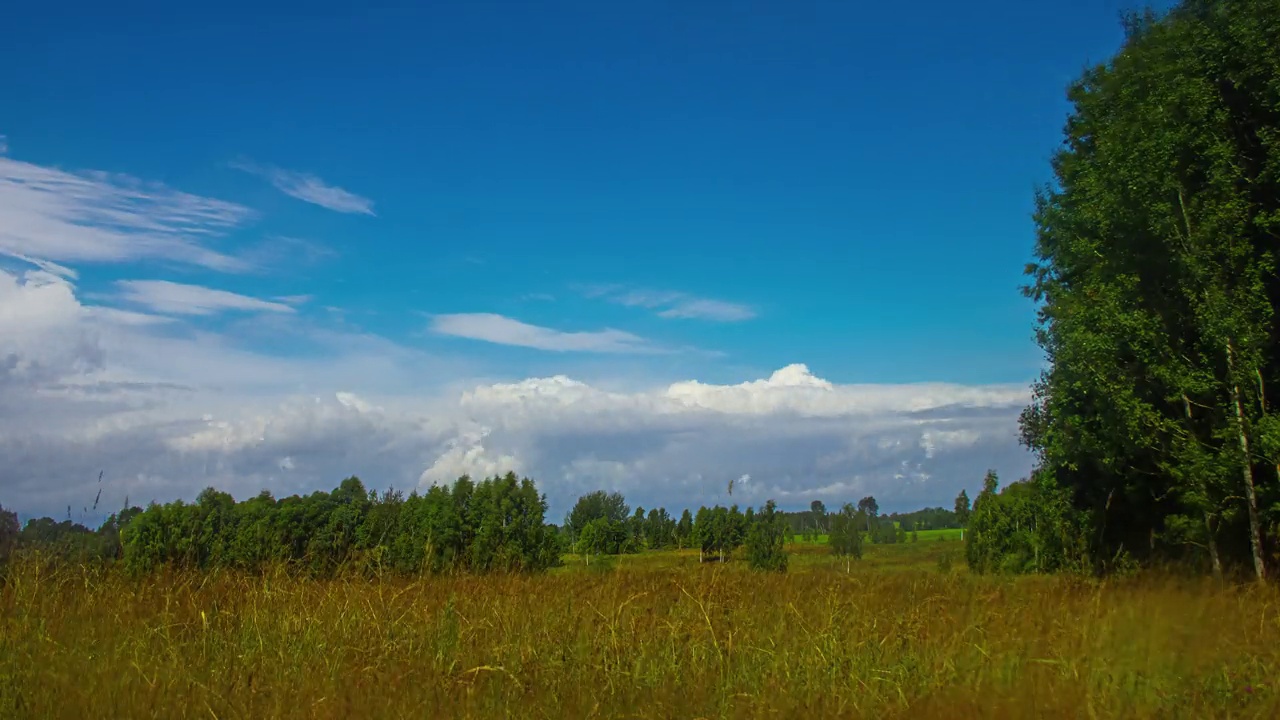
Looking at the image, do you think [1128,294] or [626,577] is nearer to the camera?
[626,577]

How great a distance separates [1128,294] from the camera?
1850 centimetres

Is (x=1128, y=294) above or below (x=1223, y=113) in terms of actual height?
below

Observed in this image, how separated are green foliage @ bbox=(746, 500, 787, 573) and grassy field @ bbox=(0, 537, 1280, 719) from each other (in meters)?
1.22

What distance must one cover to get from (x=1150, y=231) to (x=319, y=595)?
62.5 ft

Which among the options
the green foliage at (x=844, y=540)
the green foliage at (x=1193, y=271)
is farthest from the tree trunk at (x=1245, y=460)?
the green foliage at (x=844, y=540)

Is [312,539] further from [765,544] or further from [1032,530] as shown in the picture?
[1032,530]

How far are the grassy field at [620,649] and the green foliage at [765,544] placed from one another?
1216 millimetres

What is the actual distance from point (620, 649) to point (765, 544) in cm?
521

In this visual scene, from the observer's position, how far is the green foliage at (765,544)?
9542mm

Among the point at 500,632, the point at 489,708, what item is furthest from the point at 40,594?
the point at 489,708

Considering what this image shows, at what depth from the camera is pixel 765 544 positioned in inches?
420

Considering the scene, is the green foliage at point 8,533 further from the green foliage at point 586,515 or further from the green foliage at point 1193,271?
the green foliage at point 1193,271

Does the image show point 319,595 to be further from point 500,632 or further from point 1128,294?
point 1128,294

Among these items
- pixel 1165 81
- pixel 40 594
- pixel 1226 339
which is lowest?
pixel 40 594
